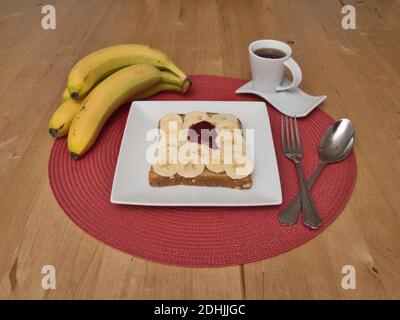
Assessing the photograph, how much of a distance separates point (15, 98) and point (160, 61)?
0.39 m

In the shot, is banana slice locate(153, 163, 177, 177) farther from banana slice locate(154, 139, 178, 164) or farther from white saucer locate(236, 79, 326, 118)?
white saucer locate(236, 79, 326, 118)

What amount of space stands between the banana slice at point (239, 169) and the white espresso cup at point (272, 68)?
322mm

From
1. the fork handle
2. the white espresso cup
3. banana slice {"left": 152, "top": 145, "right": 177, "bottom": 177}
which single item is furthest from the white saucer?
banana slice {"left": 152, "top": 145, "right": 177, "bottom": 177}

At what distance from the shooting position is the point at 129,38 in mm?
1267

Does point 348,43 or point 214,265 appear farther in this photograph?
point 348,43

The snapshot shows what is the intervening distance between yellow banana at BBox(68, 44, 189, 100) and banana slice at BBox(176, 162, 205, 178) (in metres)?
0.31

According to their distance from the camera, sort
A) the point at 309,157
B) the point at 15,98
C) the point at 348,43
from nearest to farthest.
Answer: the point at 309,157 → the point at 15,98 → the point at 348,43

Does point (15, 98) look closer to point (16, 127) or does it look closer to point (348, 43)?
point (16, 127)

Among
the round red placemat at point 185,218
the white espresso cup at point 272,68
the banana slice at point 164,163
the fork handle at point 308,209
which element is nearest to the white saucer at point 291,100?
the white espresso cup at point 272,68

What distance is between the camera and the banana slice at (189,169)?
0.70 m

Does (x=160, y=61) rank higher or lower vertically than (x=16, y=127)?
higher

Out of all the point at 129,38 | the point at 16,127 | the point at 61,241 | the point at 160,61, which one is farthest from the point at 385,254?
the point at 129,38

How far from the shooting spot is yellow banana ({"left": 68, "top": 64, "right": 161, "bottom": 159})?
2.53ft

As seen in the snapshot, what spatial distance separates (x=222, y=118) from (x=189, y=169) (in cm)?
18
